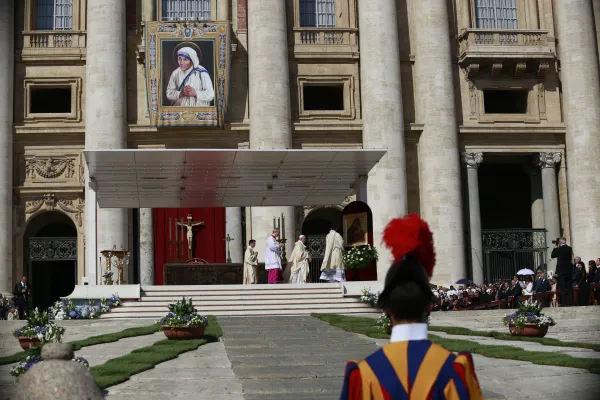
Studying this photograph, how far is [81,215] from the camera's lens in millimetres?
37000

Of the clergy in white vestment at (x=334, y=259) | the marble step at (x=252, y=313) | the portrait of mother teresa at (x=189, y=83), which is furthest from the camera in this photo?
the portrait of mother teresa at (x=189, y=83)

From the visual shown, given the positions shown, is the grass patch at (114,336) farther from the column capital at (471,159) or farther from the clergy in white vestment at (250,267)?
the column capital at (471,159)

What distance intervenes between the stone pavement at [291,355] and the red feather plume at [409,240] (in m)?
6.39

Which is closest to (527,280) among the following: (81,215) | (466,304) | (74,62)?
(466,304)

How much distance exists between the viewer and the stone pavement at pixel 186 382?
1121 cm

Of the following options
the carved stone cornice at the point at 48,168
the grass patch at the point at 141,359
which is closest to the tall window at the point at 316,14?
the carved stone cornice at the point at 48,168

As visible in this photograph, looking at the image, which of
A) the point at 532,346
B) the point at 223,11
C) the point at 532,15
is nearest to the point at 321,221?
the point at 223,11

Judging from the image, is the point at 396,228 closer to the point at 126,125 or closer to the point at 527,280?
the point at 527,280

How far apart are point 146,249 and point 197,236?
2.15 meters

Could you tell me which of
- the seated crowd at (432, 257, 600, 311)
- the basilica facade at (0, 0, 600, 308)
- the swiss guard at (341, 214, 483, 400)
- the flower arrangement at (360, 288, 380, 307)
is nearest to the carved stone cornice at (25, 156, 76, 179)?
the basilica facade at (0, 0, 600, 308)

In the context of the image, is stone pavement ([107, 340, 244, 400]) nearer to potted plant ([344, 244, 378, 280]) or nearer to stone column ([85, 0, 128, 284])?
potted plant ([344, 244, 378, 280])

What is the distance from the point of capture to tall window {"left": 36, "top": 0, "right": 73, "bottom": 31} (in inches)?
1517

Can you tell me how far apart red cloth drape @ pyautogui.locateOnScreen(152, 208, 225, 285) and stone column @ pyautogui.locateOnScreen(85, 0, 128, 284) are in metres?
1.40

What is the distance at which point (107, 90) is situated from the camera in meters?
36.2
